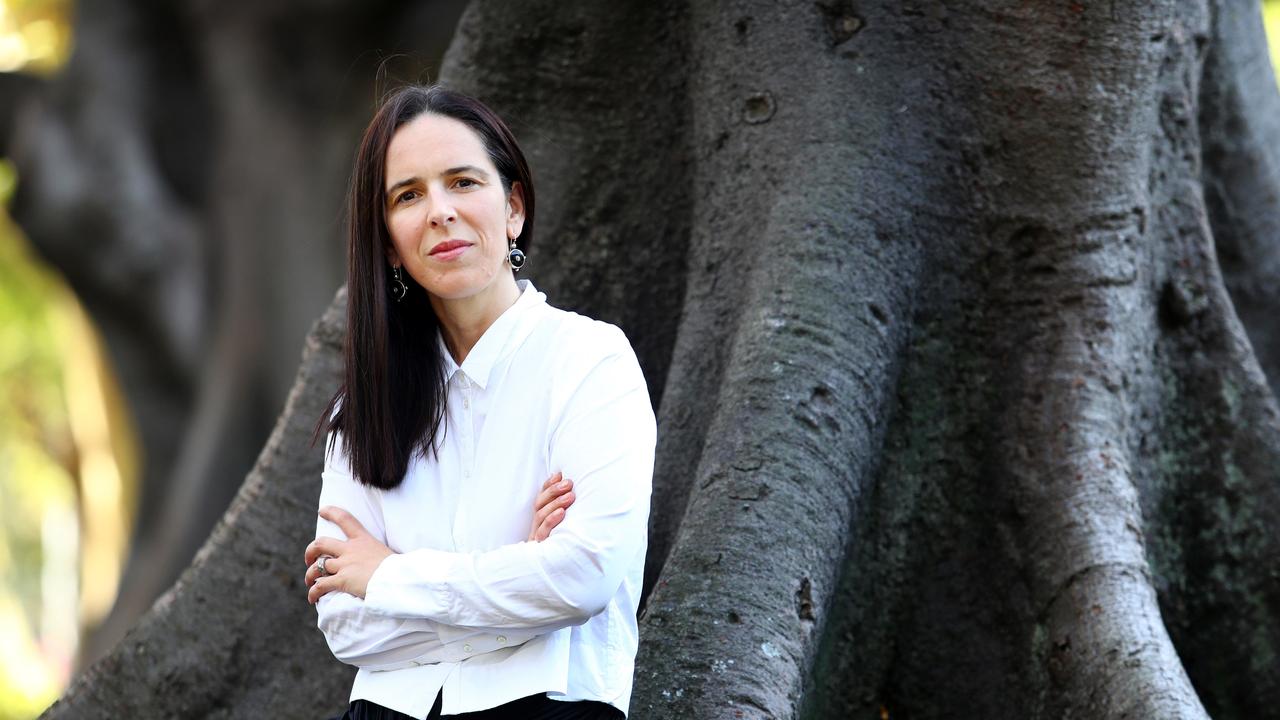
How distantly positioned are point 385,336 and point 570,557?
18.7 inches

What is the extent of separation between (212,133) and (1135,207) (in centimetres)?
654

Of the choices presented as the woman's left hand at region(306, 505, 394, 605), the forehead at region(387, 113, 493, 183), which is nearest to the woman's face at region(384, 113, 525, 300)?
the forehead at region(387, 113, 493, 183)

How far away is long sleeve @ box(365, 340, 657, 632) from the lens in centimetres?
188

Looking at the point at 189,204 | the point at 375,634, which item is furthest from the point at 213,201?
the point at 375,634

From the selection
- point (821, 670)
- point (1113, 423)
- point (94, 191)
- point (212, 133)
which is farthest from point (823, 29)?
point (212, 133)

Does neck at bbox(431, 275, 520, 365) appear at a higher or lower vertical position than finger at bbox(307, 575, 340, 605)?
higher

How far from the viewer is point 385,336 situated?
2111 mm

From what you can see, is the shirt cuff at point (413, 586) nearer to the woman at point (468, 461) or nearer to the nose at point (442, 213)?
the woman at point (468, 461)

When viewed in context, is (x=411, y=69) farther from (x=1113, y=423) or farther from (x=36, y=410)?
(x=36, y=410)

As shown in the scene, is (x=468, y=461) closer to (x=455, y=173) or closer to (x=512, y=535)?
(x=512, y=535)

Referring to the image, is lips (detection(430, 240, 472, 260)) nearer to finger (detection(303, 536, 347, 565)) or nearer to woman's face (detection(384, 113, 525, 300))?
woman's face (detection(384, 113, 525, 300))

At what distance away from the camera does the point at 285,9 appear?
6879mm

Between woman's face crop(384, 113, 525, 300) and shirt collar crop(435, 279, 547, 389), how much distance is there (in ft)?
0.20

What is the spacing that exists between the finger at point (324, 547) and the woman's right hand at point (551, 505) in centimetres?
30
